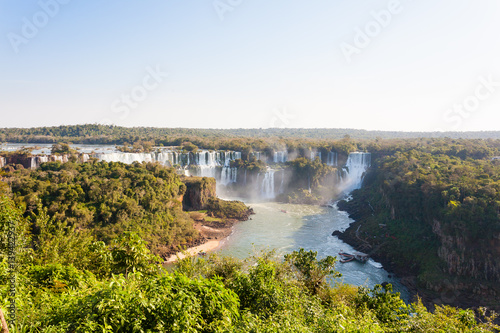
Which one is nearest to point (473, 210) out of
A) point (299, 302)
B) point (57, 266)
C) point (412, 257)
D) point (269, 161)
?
point (412, 257)

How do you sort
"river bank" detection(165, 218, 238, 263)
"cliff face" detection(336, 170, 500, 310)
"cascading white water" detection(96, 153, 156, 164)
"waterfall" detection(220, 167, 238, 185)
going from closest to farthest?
"cliff face" detection(336, 170, 500, 310)
"river bank" detection(165, 218, 238, 263)
"cascading white water" detection(96, 153, 156, 164)
"waterfall" detection(220, 167, 238, 185)

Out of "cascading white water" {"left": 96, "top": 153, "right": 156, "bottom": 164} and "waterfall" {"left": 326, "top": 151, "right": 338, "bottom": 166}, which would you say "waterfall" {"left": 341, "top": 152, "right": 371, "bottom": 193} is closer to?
"waterfall" {"left": 326, "top": 151, "right": 338, "bottom": 166}

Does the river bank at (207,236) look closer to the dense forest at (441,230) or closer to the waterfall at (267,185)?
the dense forest at (441,230)

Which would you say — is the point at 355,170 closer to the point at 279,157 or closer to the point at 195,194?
the point at 279,157

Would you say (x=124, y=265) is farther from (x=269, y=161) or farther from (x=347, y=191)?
(x=269, y=161)

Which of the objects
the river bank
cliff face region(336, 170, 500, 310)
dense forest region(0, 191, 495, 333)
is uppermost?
dense forest region(0, 191, 495, 333)

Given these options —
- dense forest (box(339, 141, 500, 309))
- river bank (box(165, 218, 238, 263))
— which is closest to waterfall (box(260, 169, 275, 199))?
river bank (box(165, 218, 238, 263))

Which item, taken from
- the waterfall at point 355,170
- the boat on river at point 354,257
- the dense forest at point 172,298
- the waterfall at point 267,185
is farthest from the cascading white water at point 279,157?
the dense forest at point 172,298
